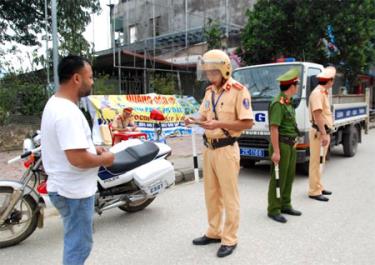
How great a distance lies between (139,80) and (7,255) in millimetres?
11832

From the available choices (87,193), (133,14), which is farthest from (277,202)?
(133,14)

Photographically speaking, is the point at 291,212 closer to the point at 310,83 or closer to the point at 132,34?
the point at 310,83

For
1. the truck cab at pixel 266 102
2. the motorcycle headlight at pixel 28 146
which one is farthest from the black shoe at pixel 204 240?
the truck cab at pixel 266 102

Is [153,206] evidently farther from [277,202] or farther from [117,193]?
[277,202]

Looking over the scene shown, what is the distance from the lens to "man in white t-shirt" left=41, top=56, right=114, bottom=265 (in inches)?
83.1

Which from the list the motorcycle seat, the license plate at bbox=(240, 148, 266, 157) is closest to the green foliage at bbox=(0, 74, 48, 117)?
the license plate at bbox=(240, 148, 266, 157)

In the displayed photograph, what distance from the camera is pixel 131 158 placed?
3.80m

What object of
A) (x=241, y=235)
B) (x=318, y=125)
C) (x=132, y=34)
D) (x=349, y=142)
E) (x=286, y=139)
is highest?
(x=132, y=34)

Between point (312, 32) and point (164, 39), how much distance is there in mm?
8169

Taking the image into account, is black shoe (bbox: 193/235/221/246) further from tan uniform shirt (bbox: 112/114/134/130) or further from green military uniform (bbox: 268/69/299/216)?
tan uniform shirt (bbox: 112/114/134/130)

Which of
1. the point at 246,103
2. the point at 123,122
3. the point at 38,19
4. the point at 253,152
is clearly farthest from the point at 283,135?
the point at 38,19

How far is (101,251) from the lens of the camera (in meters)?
3.56

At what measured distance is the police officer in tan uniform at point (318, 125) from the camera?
197 inches

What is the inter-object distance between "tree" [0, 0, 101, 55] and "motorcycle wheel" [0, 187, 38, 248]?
8.57m
